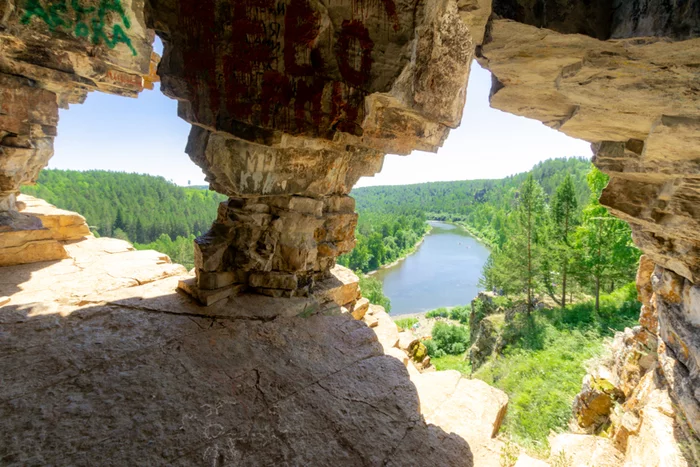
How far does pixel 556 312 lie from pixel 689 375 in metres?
11.8

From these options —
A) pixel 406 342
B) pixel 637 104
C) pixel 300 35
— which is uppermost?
pixel 300 35

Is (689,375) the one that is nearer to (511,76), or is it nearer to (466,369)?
(511,76)

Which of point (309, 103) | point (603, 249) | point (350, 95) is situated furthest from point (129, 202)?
point (350, 95)

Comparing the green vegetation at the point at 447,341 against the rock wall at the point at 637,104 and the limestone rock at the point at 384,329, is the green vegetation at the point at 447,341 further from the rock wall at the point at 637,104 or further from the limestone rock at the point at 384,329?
the rock wall at the point at 637,104

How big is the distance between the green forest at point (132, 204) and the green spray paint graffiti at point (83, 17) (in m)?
31.7

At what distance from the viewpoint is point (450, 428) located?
2908 mm

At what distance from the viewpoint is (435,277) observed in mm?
43719

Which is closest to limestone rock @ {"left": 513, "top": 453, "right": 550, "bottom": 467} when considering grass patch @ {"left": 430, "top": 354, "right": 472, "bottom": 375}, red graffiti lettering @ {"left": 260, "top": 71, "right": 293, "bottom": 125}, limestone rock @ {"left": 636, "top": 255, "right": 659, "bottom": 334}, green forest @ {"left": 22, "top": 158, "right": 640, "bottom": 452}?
green forest @ {"left": 22, "top": 158, "right": 640, "bottom": 452}

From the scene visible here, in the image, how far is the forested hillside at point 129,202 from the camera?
50.5 metres

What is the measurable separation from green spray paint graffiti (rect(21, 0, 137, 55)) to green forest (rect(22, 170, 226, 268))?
31.7 metres

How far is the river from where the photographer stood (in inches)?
1396

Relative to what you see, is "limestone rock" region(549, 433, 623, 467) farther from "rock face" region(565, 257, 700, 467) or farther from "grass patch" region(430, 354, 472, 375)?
"grass patch" region(430, 354, 472, 375)

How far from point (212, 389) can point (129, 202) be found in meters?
70.1

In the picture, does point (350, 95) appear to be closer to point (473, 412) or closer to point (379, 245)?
point (473, 412)
